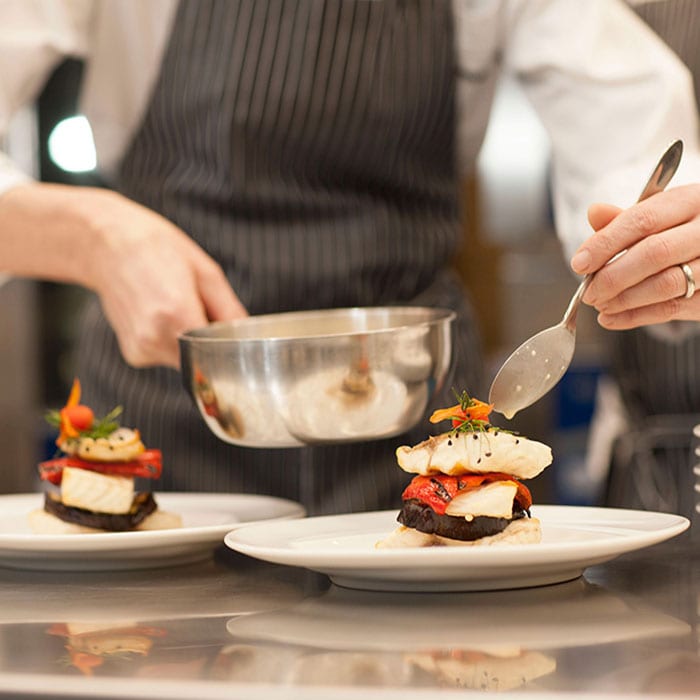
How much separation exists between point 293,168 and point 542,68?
37 cm

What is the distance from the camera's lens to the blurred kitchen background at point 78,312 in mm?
4543

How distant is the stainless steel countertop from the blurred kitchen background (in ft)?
11.1

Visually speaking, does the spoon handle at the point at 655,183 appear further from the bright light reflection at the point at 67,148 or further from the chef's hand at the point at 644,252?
the bright light reflection at the point at 67,148

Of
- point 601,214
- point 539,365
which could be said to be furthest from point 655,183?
point 539,365

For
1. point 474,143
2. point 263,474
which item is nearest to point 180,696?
point 263,474

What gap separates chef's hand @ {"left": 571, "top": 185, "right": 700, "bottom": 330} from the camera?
3.35 ft

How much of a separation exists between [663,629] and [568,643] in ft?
0.24

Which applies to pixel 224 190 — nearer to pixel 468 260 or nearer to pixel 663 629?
pixel 663 629

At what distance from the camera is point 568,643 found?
2.40 feet

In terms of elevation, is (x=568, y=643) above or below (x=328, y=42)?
below

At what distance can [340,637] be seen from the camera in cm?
77

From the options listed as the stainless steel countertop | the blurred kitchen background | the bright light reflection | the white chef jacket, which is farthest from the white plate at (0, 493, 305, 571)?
the bright light reflection

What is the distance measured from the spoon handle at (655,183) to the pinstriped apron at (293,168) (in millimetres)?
588

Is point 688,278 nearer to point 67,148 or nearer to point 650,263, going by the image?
point 650,263
